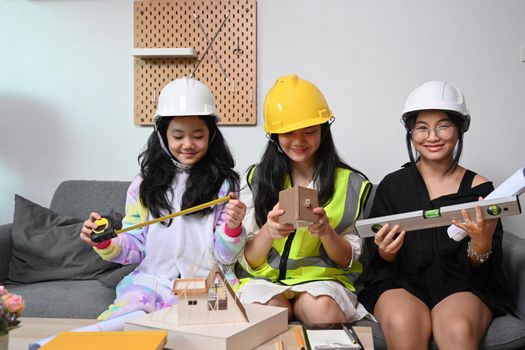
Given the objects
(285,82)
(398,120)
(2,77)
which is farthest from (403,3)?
(2,77)

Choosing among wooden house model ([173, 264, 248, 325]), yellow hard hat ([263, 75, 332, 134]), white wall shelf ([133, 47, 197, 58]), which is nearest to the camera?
wooden house model ([173, 264, 248, 325])

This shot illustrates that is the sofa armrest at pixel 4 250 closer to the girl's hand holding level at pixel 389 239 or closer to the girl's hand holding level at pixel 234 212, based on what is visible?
the girl's hand holding level at pixel 234 212

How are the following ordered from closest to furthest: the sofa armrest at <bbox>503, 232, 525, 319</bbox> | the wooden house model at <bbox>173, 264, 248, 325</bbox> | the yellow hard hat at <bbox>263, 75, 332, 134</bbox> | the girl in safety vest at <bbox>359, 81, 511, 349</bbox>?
the wooden house model at <bbox>173, 264, 248, 325</bbox>, the girl in safety vest at <bbox>359, 81, 511, 349</bbox>, the sofa armrest at <bbox>503, 232, 525, 319</bbox>, the yellow hard hat at <bbox>263, 75, 332, 134</bbox>

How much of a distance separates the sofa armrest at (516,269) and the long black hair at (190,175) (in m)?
0.94

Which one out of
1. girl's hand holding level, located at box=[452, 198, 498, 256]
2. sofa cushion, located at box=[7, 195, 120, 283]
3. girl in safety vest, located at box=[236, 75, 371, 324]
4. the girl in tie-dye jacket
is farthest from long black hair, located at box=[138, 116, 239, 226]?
girl's hand holding level, located at box=[452, 198, 498, 256]

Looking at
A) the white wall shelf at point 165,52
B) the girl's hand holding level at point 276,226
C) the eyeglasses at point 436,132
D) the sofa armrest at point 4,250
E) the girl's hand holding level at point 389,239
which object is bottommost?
the sofa armrest at point 4,250

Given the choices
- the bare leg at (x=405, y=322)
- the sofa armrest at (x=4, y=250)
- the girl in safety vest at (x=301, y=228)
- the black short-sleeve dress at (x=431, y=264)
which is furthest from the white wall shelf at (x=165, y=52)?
the bare leg at (x=405, y=322)

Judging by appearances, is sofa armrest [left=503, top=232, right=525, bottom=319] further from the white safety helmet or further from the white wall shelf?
the white wall shelf

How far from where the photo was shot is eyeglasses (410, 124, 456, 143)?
1690 millimetres

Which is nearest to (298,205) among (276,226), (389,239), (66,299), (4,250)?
(276,226)

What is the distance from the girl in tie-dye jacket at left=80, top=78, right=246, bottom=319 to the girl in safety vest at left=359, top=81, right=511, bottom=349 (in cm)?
48

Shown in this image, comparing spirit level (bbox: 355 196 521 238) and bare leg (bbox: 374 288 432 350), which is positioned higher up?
spirit level (bbox: 355 196 521 238)

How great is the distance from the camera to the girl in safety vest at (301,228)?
1615 millimetres

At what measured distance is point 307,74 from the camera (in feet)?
8.00
